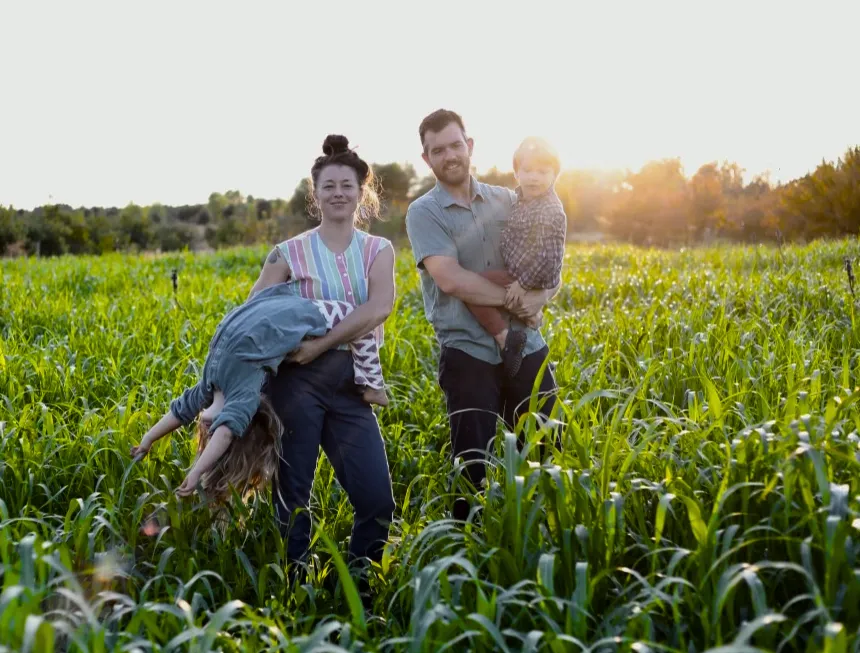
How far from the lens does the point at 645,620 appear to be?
1.99m

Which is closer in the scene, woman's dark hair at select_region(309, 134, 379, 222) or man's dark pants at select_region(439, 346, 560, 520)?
woman's dark hair at select_region(309, 134, 379, 222)

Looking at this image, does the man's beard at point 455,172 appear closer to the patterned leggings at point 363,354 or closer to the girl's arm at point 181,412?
the patterned leggings at point 363,354

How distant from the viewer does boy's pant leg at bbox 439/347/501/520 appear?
339cm

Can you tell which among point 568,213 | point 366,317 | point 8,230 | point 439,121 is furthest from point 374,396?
point 568,213

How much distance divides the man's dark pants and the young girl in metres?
0.36

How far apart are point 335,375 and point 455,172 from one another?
0.98 m

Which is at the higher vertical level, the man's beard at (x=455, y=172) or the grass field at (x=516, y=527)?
the man's beard at (x=455, y=172)

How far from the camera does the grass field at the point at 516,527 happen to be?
2.02 metres

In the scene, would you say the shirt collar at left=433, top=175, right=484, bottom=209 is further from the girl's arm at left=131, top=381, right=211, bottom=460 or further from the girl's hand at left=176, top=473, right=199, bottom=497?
the girl's hand at left=176, top=473, right=199, bottom=497

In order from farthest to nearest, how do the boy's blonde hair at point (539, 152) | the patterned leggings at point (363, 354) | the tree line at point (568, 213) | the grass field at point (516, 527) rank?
the tree line at point (568, 213)
the boy's blonde hair at point (539, 152)
the patterned leggings at point (363, 354)
the grass field at point (516, 527)

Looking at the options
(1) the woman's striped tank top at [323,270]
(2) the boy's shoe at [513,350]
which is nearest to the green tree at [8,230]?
(1) the woman's striped tank top at [323,270]

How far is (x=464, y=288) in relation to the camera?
3.27 m

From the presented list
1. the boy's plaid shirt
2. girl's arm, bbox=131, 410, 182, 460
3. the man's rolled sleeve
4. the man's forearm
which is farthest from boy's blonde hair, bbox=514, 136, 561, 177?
girl's arm, bbox=131, 410, 182, 460

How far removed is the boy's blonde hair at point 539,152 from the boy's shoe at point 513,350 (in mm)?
720
